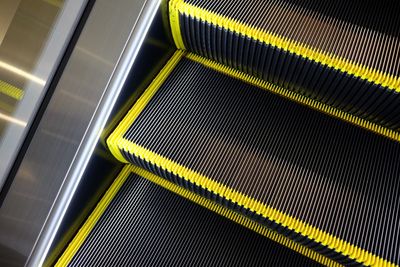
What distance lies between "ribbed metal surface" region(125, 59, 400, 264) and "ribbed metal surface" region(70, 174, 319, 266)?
315 mm

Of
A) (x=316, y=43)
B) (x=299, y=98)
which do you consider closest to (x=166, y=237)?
(x=299, y=98)

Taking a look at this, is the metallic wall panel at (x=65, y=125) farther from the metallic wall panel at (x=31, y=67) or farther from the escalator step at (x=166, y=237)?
the escalator step at (x=166, y=237)

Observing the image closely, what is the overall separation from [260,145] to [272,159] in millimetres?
68

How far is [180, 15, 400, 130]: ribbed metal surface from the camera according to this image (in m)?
1.20

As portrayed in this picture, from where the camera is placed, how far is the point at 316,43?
1.21 m

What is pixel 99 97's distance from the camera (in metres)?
1.25

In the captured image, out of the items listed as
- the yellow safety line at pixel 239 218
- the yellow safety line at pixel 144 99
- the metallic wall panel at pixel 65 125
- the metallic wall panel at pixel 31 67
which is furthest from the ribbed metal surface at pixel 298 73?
the yellow safety line at pixel 239 218

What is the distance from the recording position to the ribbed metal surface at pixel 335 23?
3.92ft

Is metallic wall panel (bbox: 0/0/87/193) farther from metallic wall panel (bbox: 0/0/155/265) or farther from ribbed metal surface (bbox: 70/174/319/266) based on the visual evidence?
ribbed metal surface (bbox: 70/174/319/266)

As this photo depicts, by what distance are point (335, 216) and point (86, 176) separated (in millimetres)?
838

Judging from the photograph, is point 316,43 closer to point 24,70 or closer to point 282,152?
point 282,152

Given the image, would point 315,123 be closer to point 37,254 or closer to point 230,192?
point 230,192

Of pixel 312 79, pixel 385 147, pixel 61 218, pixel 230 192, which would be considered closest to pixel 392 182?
pixel 385 147

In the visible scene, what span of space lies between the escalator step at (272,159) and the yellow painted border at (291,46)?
0.94ft
